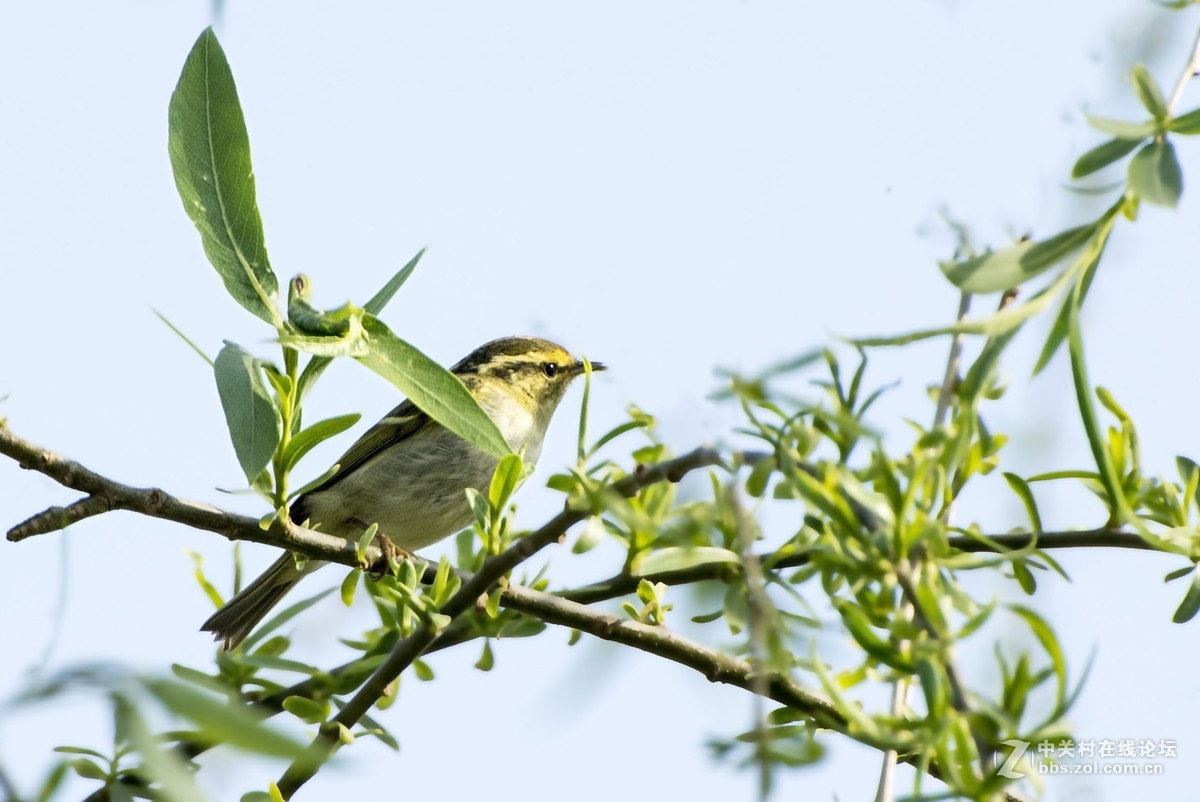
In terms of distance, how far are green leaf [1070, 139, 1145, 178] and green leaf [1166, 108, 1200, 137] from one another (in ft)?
0.14

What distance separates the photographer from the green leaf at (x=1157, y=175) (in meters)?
1.13

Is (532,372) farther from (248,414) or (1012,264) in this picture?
(1012,264)

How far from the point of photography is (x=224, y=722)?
83 cm

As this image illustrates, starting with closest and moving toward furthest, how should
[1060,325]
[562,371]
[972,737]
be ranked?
1. [972,737]
2. [1060,325]
3. [562,371]

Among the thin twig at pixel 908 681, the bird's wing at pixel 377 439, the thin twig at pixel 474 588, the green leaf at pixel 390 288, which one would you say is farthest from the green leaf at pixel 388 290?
the bird's wing at pixel 377 439

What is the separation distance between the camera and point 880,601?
1.17m

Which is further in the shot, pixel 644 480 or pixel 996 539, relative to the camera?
pixel 996 539

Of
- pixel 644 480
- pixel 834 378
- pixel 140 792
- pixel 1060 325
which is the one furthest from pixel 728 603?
pixel 140 792

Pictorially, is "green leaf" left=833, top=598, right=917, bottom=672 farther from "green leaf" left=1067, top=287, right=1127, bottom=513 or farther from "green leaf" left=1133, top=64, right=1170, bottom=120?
"green leaf" left=1133, top=64, right=1170, bottom=120

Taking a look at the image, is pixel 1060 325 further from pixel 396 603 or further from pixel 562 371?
pixel 562 371

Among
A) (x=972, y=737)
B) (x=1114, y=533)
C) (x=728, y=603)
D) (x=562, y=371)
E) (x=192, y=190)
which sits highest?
(x=562, y=371)

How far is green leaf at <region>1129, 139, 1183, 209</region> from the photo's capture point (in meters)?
1.13

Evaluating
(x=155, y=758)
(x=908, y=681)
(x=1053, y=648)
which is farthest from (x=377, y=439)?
(x=155, y=758)

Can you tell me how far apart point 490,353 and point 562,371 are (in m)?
0.56
